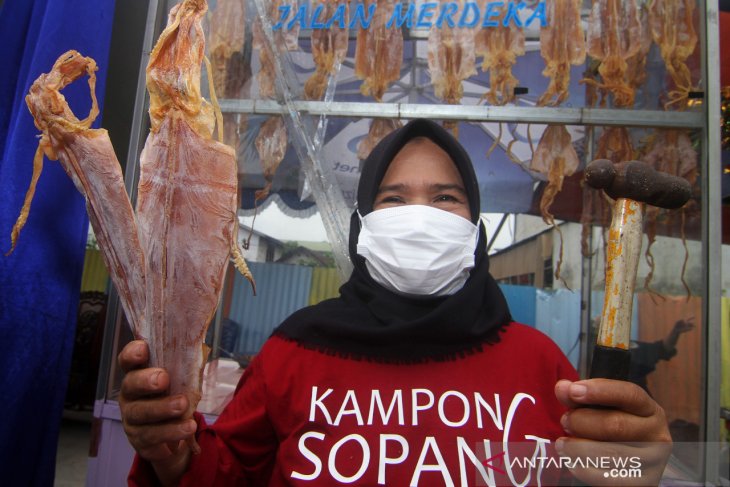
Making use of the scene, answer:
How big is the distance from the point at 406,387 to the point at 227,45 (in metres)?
2.55

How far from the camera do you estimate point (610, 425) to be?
2.47ft

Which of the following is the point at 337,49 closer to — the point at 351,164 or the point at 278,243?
the point at 351,164

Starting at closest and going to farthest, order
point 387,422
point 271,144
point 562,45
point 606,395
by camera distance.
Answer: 1. point 606,395
2. point 387,422
3. point 562,45
4. point 271,144

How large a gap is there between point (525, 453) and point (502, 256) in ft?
8.19

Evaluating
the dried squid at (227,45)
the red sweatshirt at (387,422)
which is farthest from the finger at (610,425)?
the dried squid at (227,45)

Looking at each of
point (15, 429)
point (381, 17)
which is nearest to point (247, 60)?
point (381, 17)

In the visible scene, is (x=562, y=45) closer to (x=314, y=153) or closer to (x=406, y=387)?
(x=314, y=153)

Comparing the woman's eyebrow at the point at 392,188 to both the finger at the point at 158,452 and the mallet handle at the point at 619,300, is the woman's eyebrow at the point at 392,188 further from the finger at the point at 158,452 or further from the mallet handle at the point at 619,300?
the finger at the point at 158,452

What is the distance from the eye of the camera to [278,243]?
317cm

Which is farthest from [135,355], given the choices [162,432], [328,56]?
[328,56]

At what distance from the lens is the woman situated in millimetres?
863

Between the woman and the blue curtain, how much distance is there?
127 cm

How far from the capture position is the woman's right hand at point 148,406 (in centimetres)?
84

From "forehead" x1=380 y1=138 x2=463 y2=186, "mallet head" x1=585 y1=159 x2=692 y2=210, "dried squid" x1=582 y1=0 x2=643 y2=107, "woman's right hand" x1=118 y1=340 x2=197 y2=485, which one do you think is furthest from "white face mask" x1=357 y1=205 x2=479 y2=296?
"dried squid" x1=582 y1=0 x2=643 y2=107
